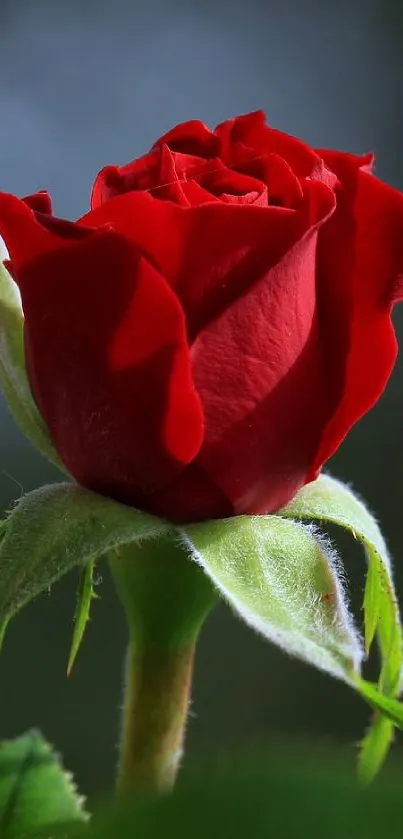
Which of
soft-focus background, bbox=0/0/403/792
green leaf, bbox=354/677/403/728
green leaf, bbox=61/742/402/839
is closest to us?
green leaf, bbox=61/742/402/839

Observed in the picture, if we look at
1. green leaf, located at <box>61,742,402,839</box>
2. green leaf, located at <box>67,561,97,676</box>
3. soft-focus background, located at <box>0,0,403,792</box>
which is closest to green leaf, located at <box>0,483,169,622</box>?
green leaf, located at <box>67,561,97,676</box>

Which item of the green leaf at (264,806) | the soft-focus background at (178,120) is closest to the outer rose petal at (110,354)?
the green leaf at (264,806)

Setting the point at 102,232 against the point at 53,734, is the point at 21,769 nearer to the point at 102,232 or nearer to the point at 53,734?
the point at 102,232

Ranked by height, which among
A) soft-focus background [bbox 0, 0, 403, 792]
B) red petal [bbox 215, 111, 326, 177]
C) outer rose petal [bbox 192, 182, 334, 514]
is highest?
red petal [bbox 215, 111, 326, 177]

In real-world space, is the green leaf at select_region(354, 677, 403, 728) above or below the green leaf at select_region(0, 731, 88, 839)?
above

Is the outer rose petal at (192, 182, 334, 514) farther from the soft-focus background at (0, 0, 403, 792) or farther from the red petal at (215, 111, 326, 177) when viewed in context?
the soft-focus background at (0, 0, 403, 792)

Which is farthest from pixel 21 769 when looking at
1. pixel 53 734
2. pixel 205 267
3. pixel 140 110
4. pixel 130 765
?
pixel 140 110

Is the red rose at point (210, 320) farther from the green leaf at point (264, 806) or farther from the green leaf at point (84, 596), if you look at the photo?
the green leaf at point (264, 806)
